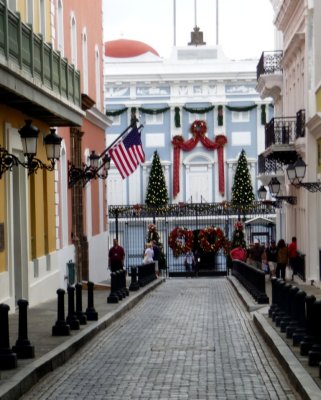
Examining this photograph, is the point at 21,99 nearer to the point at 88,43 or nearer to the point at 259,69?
the point at 88,43

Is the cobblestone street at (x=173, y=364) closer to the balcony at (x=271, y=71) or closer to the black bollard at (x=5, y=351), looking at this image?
the black bollard at (x=5, y=351)

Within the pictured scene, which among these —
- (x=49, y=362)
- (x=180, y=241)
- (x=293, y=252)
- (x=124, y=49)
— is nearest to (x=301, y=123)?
(x=293, y=252)

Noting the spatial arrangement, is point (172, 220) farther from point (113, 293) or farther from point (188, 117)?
point (113, 293)

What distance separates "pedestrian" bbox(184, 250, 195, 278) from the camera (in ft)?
161

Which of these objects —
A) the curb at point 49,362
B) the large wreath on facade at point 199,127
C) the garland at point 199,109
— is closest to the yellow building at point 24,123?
the curb at point 49,362

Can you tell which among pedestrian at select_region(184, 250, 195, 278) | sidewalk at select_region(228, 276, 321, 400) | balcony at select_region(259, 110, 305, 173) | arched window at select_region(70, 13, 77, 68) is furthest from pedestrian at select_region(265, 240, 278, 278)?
sidewalk at select_region(228, 276, 321, 400)

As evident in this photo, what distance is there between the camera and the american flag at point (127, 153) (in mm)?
33781

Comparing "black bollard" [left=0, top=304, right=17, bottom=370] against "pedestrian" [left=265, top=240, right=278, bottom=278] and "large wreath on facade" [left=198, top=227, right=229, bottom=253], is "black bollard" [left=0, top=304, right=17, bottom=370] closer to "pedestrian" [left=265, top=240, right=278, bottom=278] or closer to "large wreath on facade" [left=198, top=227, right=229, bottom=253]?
"pedestrian" [left=265, top=240, right=278, bottom=278]

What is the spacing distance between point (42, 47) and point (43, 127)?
→ 4.11 meters

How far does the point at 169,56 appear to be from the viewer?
2751 inches

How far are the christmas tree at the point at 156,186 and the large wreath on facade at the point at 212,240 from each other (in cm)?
1801

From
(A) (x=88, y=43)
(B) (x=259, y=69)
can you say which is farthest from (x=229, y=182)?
(A) (x=88, y=43)

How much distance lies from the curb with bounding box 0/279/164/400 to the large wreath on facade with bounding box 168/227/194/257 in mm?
26837

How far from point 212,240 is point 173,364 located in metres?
34.5
